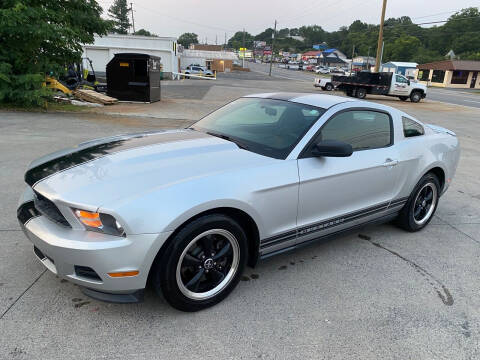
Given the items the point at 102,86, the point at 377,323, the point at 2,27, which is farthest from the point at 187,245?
the point at 102,86

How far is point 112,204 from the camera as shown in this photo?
2.25m

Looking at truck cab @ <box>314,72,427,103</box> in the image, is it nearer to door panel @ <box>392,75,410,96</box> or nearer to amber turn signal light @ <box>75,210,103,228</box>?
door panel @ <box>392,75,410,96</box>

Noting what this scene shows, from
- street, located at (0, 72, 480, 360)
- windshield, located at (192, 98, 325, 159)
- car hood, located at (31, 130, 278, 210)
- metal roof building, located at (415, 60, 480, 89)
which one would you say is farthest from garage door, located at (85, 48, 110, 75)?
metal roof building, located at (415, 60, 480, 89)

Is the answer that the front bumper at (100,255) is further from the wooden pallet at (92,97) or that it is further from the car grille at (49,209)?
the wooden pallet at (92,97)

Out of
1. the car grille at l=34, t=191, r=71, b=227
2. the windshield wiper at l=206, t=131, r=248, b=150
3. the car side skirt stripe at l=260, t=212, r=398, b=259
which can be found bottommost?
the car side skirt stripe at l=260, t=212, r=398, b=259

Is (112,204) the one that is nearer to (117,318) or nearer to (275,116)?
(117,318)

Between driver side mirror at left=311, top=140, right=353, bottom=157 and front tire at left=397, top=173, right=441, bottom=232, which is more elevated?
driver side mirror at left=311, top=140, right=353, bottom=157

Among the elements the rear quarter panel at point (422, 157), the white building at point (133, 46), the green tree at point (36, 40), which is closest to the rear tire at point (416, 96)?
the green tree at point (36, 40)

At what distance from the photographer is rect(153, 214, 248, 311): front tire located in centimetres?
242

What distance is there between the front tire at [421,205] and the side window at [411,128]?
0.49m

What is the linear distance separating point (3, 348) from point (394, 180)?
350 cm

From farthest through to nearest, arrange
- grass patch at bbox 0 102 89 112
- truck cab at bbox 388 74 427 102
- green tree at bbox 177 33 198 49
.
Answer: green tree at bbox 177 33 198 49 → truck cab at bbox 388 74 427 102 → grass patch at bbox 0 102 89 112

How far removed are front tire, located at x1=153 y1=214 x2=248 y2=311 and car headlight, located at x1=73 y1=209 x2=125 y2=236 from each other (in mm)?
342

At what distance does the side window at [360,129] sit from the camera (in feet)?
11.1
